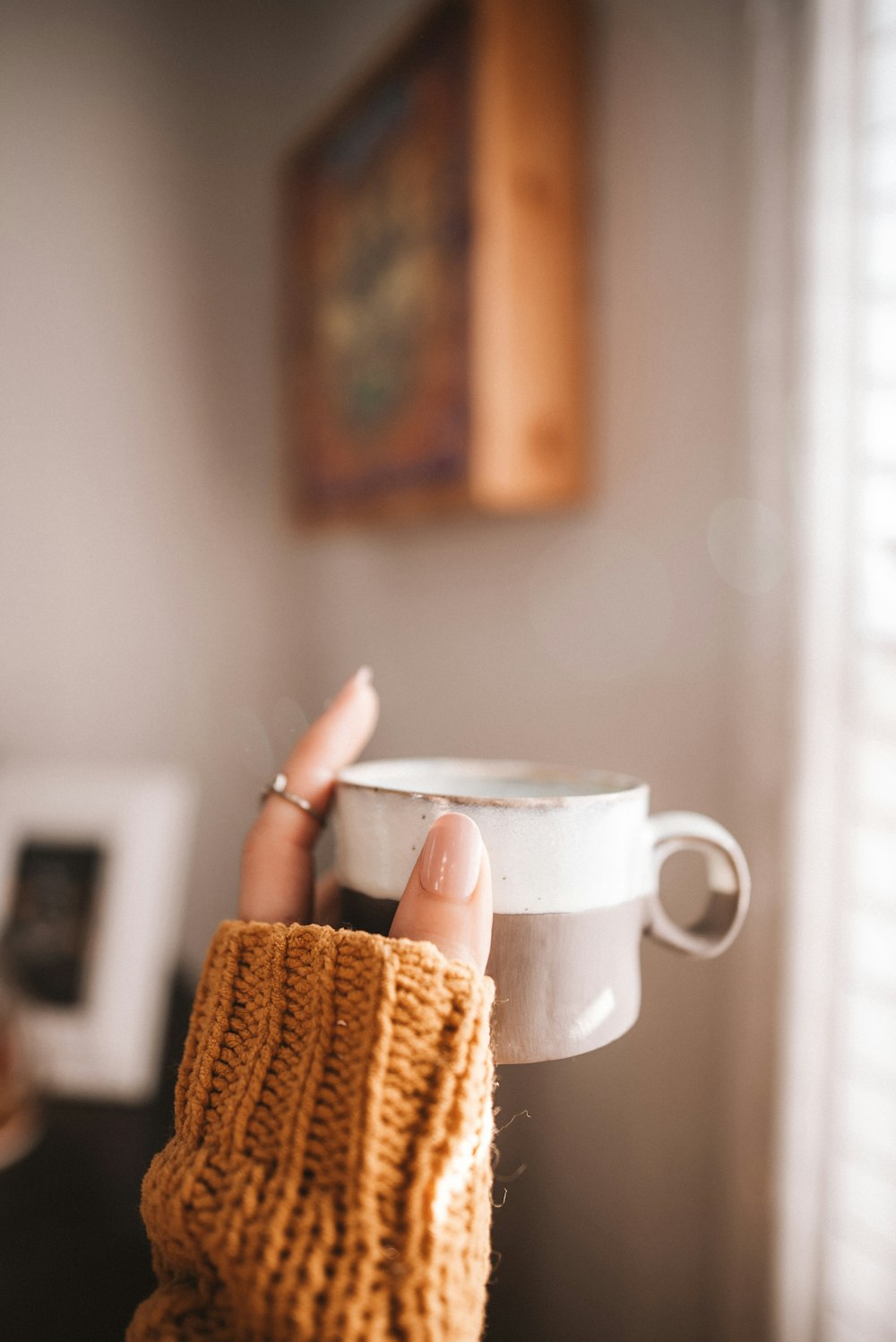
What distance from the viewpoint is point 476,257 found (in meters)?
0.70

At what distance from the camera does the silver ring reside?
393mm

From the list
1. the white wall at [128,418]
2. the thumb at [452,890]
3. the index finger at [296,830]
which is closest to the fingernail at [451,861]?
the thumb at [452,890]

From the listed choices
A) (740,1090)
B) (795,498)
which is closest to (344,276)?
(795,498)

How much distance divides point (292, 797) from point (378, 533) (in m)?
0.72

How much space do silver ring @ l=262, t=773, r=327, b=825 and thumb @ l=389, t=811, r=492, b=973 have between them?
4.3 inches

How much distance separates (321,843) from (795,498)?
14.3 inches

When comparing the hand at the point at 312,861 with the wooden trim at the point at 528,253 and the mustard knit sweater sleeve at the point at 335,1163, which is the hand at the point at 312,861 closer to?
the mustard knit sweater sleeve at the point at 335,1163

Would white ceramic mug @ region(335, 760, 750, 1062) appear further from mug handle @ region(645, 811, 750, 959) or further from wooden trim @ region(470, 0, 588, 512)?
wooden trim @ region(470, 0, 588, 512)

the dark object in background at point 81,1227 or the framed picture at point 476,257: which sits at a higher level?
the framed picture at point 476,257

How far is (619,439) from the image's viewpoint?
2.33 feet

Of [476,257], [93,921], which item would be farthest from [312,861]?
[476,257]

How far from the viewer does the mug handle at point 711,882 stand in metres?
0.35

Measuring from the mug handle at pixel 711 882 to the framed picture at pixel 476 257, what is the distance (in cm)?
42

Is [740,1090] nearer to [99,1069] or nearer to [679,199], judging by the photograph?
[99,1069]
